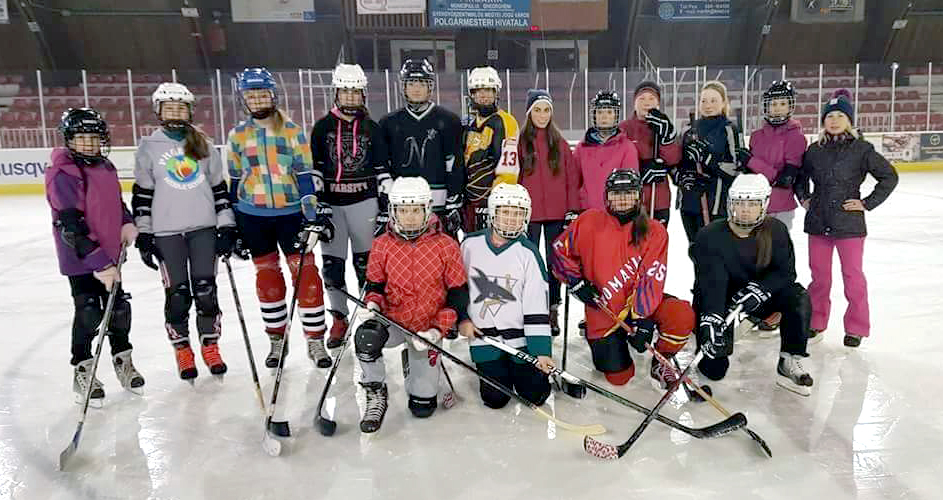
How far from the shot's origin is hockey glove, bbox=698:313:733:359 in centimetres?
244

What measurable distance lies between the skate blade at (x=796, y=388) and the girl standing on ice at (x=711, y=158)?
2.90 ft

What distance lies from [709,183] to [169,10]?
10944 mm

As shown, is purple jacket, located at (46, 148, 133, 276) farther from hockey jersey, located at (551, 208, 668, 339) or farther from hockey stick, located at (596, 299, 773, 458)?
hockey stick, located at (596, 299, 773, 458)

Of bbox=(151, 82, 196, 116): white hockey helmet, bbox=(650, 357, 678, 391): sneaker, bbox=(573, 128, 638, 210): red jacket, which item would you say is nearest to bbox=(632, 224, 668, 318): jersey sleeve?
bbox=(650, 357, 678, 391): sneaker

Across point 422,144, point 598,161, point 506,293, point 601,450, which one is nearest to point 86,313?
point 422,144

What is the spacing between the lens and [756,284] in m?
2.54

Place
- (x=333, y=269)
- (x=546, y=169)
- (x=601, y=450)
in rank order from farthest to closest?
(x=546, y=169), (x=333, y=269), (x=601, y=450)

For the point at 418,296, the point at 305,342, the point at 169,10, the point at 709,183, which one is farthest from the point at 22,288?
the point at 169,10

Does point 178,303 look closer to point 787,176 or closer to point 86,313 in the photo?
point 86,313

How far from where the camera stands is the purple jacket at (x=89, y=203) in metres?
2.43

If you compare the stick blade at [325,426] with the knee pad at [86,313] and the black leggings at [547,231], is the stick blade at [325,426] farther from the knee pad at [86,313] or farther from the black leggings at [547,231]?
the black leggings at [547,231]

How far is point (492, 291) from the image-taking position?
2.49 m

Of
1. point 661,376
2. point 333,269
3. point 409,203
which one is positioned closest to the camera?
point 409,203

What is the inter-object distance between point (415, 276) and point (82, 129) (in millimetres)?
1294
